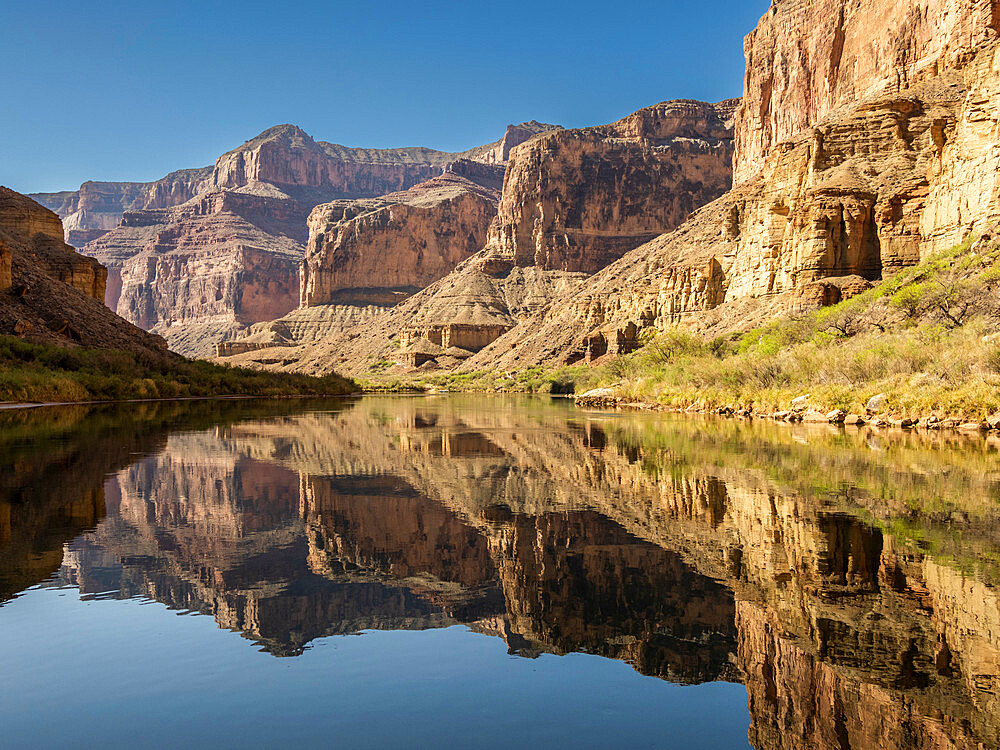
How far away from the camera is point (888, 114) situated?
203 ft

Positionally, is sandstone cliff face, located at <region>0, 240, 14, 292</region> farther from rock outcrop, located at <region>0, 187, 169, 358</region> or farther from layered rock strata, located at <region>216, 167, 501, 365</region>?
layered rock strata, located at <region>216, 167, 501, 365</region>

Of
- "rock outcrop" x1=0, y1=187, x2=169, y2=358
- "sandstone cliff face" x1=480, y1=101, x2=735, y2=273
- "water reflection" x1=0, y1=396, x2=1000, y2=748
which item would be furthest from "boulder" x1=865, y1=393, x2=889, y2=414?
"sandstone cliff face" x1=480, y1=101, x2=735, y2=273

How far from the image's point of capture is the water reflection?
497 cm

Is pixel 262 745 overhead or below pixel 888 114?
below

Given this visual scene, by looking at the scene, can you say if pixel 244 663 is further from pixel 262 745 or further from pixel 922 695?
pixel 922 695

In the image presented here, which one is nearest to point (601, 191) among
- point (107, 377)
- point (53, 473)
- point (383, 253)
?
point (383, 253)

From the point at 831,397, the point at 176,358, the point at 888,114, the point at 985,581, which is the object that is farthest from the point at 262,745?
the point at 888,114

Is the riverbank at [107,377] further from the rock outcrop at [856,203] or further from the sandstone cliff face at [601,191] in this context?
the sandstone cliff face at [601,191]

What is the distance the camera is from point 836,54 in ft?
335

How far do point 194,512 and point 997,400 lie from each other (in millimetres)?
23482

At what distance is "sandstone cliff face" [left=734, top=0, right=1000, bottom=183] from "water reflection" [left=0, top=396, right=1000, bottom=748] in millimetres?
61715

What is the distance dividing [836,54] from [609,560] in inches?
4435

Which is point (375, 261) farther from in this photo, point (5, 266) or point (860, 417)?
point (860, 417)

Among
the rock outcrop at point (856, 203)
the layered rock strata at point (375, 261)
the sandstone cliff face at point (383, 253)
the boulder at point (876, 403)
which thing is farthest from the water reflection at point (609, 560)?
the sandstone cliff face at point (383, 253)
